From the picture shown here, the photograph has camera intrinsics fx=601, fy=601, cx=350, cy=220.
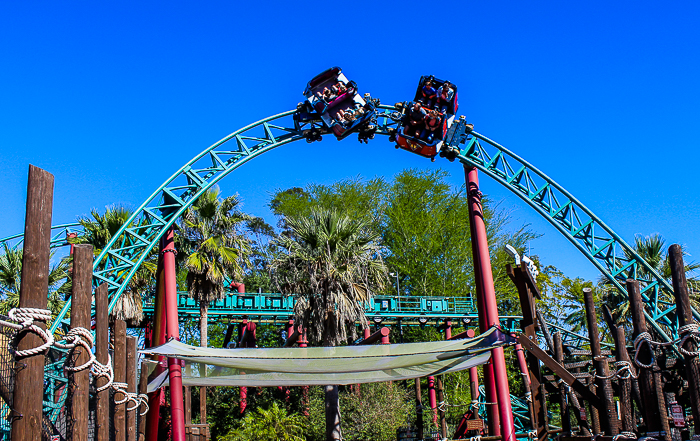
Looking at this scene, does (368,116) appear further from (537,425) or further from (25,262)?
(25,262)

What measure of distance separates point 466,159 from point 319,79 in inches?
147

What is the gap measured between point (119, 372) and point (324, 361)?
369cm

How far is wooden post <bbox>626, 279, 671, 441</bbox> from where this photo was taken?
7465mm

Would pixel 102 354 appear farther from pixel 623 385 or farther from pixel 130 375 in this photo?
pixel 623 385

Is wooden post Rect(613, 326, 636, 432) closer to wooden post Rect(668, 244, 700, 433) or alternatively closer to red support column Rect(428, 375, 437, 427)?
wooden post Rect(668, 244, 700, 433)

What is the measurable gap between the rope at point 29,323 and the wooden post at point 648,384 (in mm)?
6458

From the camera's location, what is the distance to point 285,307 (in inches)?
941

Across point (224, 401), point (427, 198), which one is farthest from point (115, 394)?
point (427, 198)

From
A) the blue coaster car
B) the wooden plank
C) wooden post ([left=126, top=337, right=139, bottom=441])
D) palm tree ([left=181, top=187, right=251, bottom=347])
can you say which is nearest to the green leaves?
palm tree ([left=181, top=187, right=251, bottom=347])

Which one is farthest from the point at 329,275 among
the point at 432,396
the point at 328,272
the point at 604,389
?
the point at 432,396

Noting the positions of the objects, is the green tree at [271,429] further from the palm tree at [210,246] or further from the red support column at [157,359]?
the red support column at [157,359]

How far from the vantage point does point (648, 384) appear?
7.84m

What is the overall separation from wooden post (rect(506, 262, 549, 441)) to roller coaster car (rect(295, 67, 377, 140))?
14.9 feet

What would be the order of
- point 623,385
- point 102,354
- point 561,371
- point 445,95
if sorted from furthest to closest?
point 445,95 → point 561,371 → point 623,385 → point 102,354
